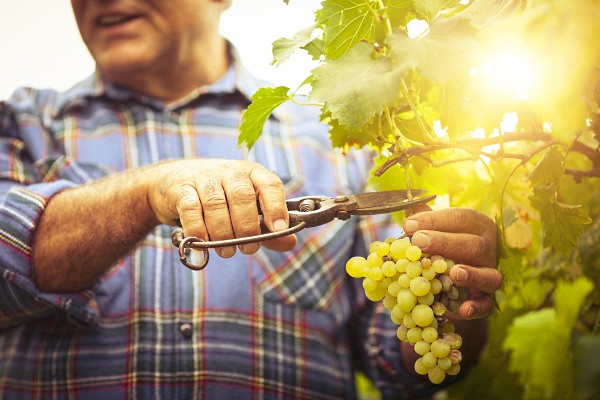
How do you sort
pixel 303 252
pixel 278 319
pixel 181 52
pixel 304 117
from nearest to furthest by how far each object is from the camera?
pixel 278 319
pixel 303 252
pixel 181 52
pixel 304 117

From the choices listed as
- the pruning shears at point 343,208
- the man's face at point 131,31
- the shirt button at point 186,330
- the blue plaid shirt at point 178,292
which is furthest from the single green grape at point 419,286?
the man's face at point 131,31

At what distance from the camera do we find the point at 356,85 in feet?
1.78

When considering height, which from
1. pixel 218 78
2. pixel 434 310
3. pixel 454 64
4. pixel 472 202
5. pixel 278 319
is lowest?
pixel 278 319

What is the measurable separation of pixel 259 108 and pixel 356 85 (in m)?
0.18

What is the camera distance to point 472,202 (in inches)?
32.6

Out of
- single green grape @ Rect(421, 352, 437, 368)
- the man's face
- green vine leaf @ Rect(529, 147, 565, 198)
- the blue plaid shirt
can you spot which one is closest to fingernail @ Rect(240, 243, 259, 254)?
single green grape @ Rect(421, 352, 437, 368)

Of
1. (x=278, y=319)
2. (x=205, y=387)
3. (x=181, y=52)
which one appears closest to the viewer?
(x=205, y=387)

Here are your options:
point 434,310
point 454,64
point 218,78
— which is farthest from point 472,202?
point 218,78

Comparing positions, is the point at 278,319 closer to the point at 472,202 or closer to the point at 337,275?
the point at 337,275

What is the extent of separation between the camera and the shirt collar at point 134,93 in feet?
5.26

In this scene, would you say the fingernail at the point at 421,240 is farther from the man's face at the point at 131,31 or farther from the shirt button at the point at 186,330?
the man's face at the point at 131,31

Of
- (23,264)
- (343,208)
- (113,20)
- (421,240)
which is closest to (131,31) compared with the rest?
(113,20)

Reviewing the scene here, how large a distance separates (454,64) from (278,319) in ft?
3.35

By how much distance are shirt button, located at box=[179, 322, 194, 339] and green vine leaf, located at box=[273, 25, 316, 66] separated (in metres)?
0.80
